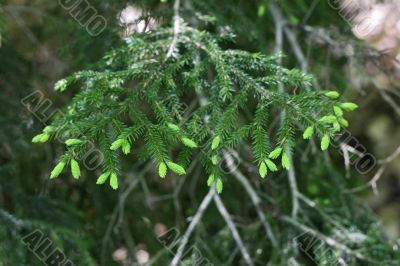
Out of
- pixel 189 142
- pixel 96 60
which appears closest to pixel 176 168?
pixel 189 142

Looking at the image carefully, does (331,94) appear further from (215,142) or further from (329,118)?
(215,142)

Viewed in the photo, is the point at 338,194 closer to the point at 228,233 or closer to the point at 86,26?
the point at 228,233

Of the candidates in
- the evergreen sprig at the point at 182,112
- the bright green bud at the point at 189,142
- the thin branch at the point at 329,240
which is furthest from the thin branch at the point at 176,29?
the thin branch at the point at 329,240

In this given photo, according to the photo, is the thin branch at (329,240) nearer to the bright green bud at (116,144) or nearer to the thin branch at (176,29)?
the thin branch at (176,29)

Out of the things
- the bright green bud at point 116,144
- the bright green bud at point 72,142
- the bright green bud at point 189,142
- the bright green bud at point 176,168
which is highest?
the bright green bud at point 72,142

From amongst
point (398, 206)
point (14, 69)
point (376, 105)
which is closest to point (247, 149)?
point (14, 69)

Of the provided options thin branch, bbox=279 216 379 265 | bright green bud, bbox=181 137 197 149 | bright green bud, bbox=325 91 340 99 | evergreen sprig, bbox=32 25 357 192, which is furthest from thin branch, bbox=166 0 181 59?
thin branch, bbox=279 216 379 265

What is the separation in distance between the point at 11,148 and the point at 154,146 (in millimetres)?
1593

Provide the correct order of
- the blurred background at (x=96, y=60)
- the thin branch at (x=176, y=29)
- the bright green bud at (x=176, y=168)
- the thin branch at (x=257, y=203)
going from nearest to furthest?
1. the bright green bud at (x=176, y=168)
2. the thin branch at (x=176, y=29)
3. the blurred background at (x=96, y=60)
4. the thin branch at (x=257, y=203)

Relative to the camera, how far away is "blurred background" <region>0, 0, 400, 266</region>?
258cm

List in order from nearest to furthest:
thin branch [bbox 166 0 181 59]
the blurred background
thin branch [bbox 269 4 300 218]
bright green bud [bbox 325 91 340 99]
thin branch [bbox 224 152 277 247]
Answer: bright green bud [bbox 325 91 340 99], thin branch [bbox 166 0 181 59], the blurred background, thin branch [bbox 224 152 277 247], thin branch [bbox 269 4 300 218]

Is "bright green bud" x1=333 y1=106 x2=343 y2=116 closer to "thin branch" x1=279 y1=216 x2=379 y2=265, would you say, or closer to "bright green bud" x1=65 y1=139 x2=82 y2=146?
"bright green bud" x1=65 y1=139 x2=82 y2=146

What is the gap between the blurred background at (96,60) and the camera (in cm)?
258

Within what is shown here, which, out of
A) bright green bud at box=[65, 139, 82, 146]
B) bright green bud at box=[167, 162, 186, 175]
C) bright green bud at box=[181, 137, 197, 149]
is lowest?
bright green bud at box=[167, 162, 186, 175]
